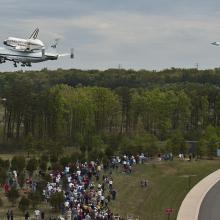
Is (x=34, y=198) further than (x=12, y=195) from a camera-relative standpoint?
No

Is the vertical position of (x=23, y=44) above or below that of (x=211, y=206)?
above

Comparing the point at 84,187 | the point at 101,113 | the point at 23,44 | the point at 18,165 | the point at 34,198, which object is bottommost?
the point at 34,198

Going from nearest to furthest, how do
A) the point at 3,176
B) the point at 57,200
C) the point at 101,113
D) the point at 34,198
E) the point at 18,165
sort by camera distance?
the point at 57,200
the point at 34,198
the point at 3,176
the point at 18,165
the point at 101,113

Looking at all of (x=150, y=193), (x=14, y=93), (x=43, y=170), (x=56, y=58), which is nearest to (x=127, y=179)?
(x=150, y=193)

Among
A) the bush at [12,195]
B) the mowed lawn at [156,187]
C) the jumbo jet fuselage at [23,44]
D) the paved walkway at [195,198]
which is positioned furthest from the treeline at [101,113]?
the bush at [12,195]

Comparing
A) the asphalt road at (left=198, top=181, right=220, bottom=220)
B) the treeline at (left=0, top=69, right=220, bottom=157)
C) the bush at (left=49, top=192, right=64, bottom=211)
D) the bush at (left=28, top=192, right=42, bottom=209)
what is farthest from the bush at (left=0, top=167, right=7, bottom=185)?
the treeline at (left=0, top=69, right=220, bottom=157)

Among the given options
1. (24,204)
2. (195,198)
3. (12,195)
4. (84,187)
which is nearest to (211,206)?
(195,198)

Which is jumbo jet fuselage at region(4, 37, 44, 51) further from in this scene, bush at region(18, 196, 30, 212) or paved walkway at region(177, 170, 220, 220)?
paved walkway at region(177, 170, 220, 220)

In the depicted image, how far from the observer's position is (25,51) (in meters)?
58.8

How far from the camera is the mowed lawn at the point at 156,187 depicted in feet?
178

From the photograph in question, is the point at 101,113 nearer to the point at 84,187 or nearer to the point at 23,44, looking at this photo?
the point at 23,44

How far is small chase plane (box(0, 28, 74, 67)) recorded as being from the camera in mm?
56188

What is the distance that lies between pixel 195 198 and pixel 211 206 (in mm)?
3227

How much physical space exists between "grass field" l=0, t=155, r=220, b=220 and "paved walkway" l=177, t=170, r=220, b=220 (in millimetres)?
567
